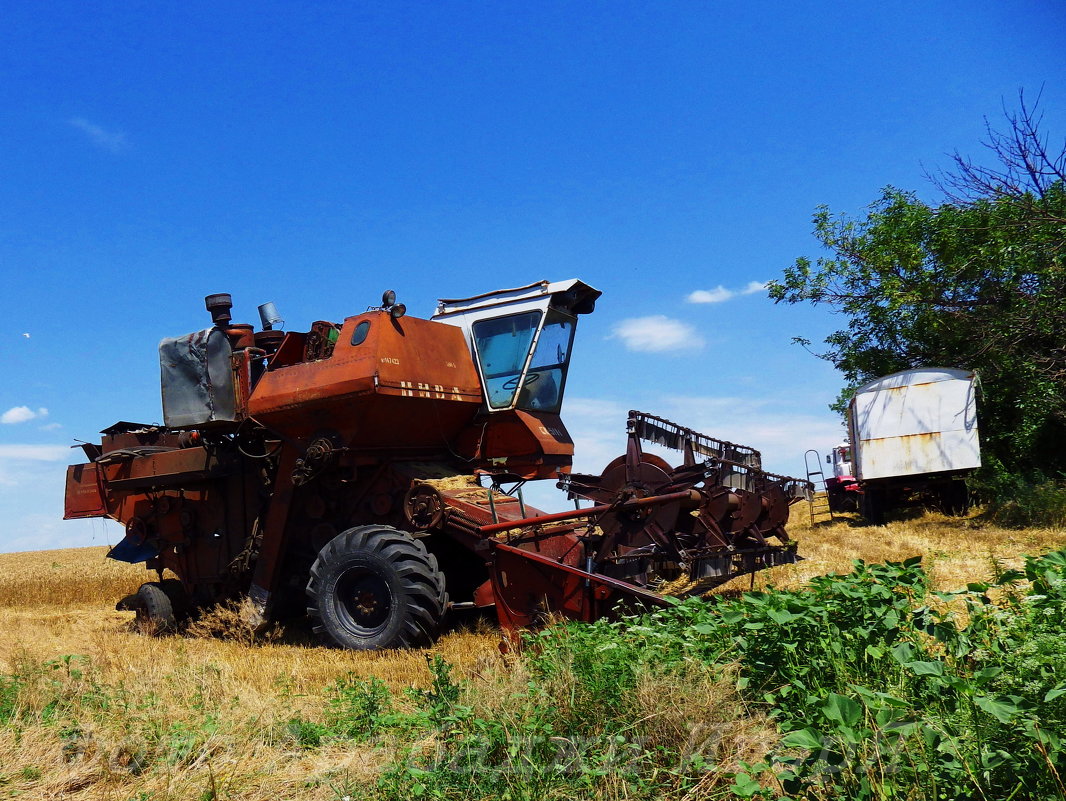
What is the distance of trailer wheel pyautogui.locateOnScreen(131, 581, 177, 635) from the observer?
993 centimetres

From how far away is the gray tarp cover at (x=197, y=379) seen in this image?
9.53 m

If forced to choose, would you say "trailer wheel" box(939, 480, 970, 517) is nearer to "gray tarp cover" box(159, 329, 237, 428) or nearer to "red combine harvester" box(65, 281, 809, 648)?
"red combine harvester" box(65, 281, 809, 648)

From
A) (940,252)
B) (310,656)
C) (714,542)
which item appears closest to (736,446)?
(714,542)

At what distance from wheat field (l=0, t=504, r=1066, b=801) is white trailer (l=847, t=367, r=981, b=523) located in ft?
22.8

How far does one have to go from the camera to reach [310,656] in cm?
755

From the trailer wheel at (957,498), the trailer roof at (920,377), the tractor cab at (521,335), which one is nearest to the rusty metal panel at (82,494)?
the tractor cab at (521,335)

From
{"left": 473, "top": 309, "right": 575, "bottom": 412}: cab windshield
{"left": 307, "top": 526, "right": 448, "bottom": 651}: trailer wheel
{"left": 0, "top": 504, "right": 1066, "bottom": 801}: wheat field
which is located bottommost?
{"left": 0, "top": 504, "right": 1066, "bottom": 801}: wheat field

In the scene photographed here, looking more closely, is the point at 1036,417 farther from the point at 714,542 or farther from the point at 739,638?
the point at 739,638

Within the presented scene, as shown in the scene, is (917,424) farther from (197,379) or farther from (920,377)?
(197,379)

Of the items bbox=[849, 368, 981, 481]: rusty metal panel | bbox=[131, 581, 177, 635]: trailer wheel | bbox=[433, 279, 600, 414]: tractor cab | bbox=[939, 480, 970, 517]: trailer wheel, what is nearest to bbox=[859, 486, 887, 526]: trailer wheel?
bbox=[849, 368, 981, 481]: rusty metal panel

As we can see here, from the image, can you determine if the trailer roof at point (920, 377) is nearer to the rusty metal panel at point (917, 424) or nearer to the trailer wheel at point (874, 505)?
the rusty metal panel at point (917, 424)

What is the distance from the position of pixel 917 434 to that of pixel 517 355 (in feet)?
33.3

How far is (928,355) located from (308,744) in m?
17.8

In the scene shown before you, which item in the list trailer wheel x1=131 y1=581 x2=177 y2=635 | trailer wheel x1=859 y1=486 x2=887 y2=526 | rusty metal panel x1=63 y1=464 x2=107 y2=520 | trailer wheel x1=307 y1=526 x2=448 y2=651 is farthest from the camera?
trailer wheel x1=859 y1=486 x2=887 y2=526
